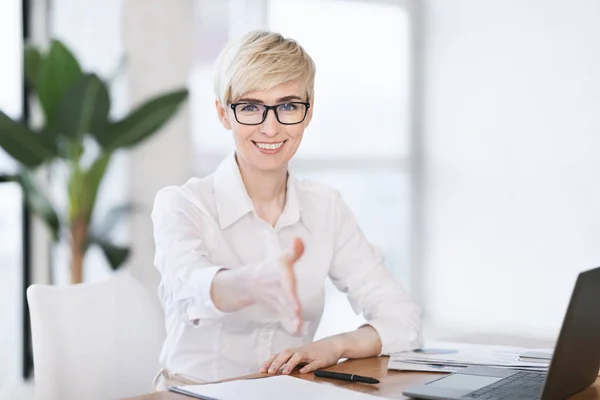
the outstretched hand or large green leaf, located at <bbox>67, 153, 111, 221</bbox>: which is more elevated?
large green leaf, located at <bbox>67, 153, 111, 221</bbox>

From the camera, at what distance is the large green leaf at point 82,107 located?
371 centimetres

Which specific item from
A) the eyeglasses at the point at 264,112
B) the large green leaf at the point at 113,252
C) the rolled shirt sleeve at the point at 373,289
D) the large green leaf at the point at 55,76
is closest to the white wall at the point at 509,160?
the large green leaf at the point at 113,252

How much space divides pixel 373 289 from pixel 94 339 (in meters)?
0.71

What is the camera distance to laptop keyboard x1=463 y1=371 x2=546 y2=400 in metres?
1.53

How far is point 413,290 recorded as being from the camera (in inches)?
236

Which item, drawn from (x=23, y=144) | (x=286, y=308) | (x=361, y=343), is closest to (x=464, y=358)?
(x=361, y=343)

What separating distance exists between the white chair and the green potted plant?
177 centimetres

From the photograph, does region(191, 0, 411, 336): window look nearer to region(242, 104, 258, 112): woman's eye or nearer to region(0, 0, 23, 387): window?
region(0, 0, 23, 387): window

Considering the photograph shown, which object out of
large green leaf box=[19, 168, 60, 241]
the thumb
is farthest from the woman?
large green leaf box=[19, 168, 60, 241]

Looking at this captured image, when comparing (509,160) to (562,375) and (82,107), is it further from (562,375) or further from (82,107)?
(562,375)

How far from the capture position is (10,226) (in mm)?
4211

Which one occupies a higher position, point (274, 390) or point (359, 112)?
point (359, 112)

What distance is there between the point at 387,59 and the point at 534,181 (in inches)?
50.8

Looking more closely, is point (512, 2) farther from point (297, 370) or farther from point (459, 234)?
point (297, 370)
